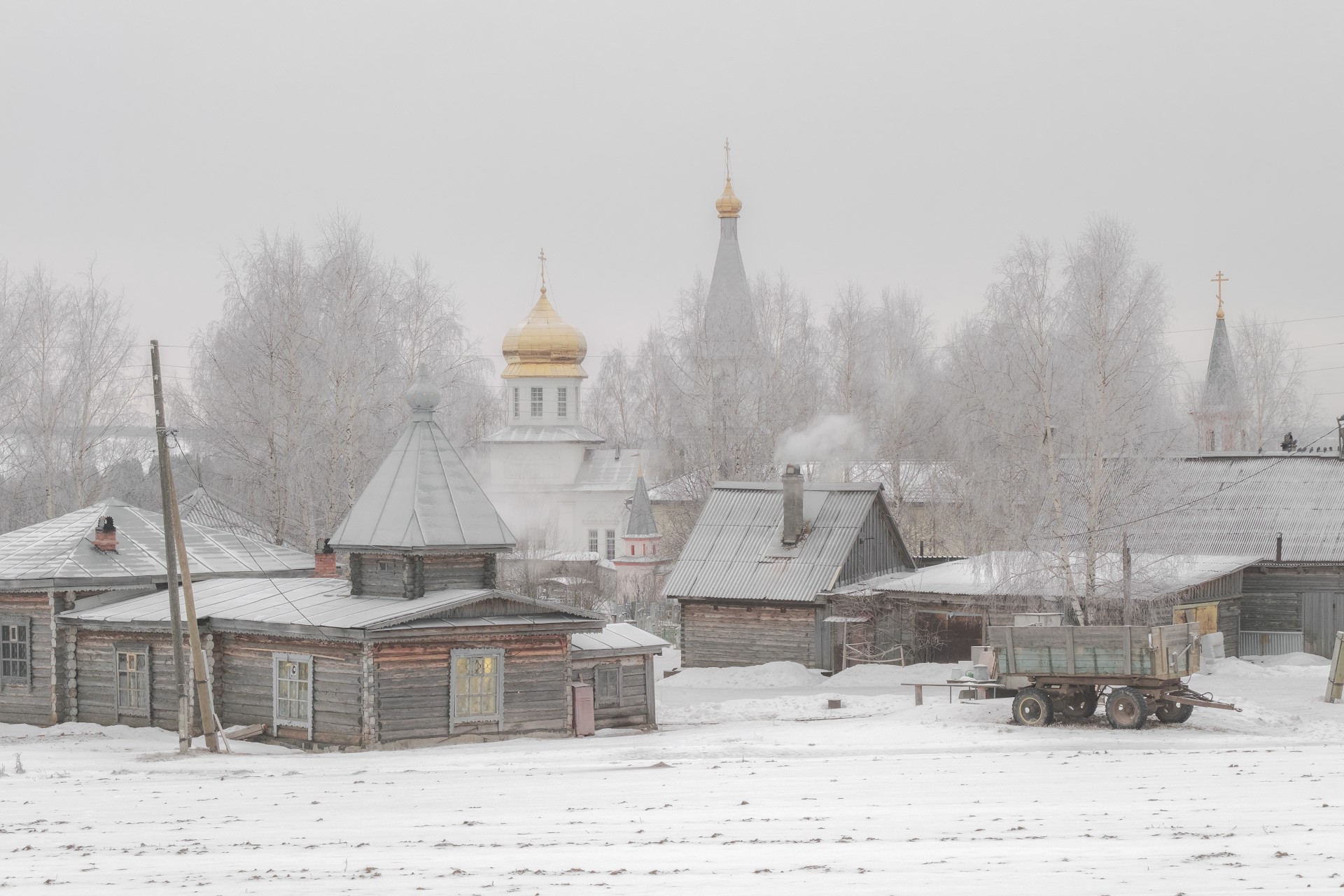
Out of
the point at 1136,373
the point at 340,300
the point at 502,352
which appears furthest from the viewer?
the point at 502,352

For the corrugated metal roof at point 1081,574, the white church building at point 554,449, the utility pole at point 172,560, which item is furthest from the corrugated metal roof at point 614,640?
the white church building at point 554,449

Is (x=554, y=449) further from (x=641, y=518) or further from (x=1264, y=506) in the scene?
(x=1264, y=506)

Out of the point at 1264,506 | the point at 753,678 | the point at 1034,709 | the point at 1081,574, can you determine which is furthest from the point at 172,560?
the point at 1264,506

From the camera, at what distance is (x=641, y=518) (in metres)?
66.2

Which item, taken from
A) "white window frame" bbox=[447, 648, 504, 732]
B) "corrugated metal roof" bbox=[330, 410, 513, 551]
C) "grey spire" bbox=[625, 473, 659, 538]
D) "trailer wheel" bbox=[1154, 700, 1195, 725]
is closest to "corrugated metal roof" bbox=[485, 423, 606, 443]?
"grey spire" bbox=[625, 473, 659, 538]

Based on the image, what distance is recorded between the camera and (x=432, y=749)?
25000 millimetres

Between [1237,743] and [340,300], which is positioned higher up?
[340,300]

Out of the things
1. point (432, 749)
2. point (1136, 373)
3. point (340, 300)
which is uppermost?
point (340, 300)

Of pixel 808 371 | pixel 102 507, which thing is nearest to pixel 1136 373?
pixel 102 507

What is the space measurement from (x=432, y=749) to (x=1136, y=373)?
57.2 feet

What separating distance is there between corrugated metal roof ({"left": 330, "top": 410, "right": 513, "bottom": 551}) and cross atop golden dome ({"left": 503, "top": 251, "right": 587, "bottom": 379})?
49559 mm

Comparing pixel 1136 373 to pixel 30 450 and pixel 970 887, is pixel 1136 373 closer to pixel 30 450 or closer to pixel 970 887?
pixel 970 887

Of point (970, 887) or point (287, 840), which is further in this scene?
point (287, 840)

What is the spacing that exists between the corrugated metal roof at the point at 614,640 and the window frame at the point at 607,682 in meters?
0.39
